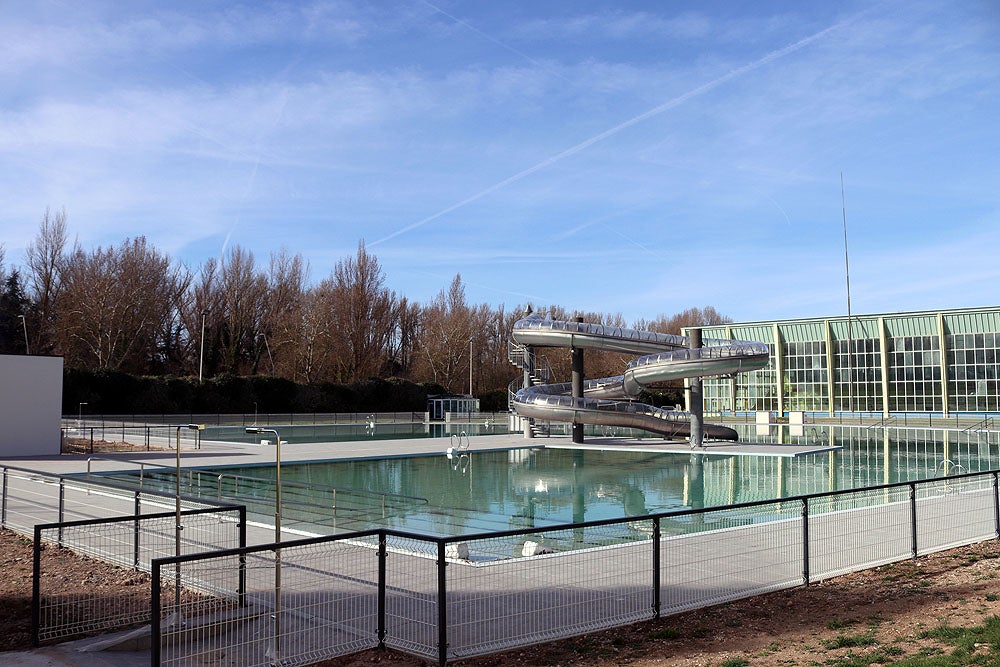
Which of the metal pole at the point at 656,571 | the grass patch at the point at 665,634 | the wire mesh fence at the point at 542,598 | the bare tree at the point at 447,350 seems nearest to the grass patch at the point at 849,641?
the grass patch at the point at 665,634

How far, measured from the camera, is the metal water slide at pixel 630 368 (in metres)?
35.6

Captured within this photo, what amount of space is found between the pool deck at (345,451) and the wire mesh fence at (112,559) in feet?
44.5

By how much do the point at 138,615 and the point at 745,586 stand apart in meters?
6.57

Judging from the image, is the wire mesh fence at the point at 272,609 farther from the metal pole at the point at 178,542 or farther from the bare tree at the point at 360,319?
the bare tree at the point at 360,319

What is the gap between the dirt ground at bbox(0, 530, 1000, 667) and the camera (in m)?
6.59

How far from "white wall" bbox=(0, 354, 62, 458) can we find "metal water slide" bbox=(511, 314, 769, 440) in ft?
67.8

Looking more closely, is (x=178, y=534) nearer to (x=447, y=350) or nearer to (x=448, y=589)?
(x=448, y=589)

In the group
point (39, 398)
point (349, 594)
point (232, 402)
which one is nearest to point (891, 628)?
point (349, 594)

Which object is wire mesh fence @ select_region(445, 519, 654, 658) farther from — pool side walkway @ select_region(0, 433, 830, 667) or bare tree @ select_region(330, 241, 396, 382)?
bare tree @ select_region(330, 241, 396, 382)

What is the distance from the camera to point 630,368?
3912 cm

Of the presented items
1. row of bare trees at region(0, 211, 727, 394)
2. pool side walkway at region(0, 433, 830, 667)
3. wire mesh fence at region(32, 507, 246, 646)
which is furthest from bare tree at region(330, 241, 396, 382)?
wire mesh fence at region(32, 507, 246, 646)

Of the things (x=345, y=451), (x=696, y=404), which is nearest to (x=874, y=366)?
(x=696, y=404)

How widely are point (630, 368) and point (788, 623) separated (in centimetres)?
3168

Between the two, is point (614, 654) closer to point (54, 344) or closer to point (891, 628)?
point (891, 628)
